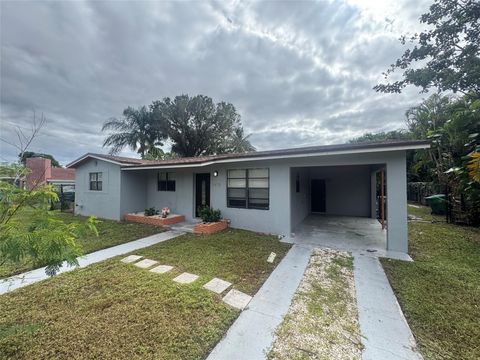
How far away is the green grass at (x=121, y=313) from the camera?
8.17 ft

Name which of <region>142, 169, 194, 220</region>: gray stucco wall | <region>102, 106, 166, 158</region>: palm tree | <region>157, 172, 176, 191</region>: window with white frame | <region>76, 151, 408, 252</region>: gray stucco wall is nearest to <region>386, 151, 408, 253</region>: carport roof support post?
<region>76, 151, 408, 252</region>: gray stucco wall

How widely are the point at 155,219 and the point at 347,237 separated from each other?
7889 millimetres

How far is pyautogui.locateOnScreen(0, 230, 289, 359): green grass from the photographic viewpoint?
2.49 metres

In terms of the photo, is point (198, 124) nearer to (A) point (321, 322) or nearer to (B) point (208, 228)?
(B) point (208, 228)

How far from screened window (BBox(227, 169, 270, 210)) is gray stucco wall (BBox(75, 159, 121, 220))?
5949 millimetres

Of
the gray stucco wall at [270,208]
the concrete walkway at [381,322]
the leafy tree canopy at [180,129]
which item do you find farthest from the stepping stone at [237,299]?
the leafy tree canopy at [180,129]

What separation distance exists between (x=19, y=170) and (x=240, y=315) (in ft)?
11.1

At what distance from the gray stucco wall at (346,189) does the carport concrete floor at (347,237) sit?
2433 millimetres

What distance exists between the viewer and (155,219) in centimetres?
966

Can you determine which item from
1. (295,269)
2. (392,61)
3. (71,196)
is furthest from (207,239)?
(71,196)

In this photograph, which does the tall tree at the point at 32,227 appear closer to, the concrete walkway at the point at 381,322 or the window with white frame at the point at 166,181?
the concrete walkway at the point at 381,322

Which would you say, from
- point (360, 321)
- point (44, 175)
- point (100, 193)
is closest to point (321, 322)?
point (360, 321)

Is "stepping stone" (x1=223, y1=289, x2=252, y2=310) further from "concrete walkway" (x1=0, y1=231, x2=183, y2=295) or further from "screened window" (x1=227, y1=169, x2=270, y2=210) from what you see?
"screened window" (x1=227, y1=169, x2=270, y2=210)

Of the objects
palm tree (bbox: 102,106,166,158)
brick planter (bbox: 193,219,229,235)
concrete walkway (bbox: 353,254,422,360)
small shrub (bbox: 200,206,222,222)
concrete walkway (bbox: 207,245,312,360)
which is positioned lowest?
concrete walkway (bbox: 353,254,422,360)
